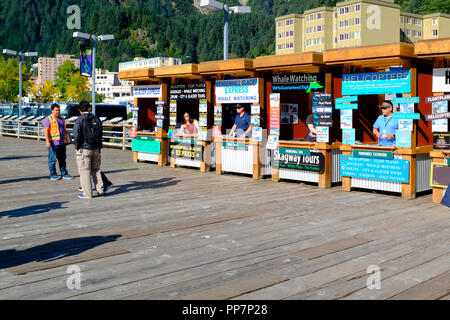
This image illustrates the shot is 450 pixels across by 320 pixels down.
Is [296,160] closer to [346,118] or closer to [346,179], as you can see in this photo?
[346,179]

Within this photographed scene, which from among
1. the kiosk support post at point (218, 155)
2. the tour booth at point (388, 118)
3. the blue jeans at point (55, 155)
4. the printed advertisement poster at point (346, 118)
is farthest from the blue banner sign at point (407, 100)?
the blue jeans at point (55, 155)

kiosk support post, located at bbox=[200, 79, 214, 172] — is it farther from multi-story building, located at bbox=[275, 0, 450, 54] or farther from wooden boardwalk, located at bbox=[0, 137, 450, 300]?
multi-story building, located at bbox=[275, 0, 450, 54]

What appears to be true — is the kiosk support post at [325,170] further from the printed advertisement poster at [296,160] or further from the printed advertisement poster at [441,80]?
the printed advertisement poster at [441,80]

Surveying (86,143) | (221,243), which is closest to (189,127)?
(86,143)

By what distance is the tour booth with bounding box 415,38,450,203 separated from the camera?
9.36 meters

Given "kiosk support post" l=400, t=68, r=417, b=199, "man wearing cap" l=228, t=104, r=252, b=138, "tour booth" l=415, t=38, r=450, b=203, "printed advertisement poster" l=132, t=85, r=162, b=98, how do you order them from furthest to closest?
1. "printed advertisement poster" l=132, t=85, r=162, b=98
2. "man wearing cap" l=228, t=104, r=252, b=138
3. "kiosk support post" l=400, t=68, r=417, b=199
4. "tour booth" l=415, t=38, r=450, b=203

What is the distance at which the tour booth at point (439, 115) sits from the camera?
30.7 ft

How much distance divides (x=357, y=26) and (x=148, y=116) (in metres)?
106

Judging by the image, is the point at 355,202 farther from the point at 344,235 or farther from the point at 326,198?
the point at 344,235

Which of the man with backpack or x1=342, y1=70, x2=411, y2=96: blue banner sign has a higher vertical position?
x1=342, y1=70, x2=411, y2=96: blue banner sign

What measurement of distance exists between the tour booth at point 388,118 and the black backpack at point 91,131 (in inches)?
180

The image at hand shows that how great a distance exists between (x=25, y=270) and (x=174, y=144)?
33.8 ft

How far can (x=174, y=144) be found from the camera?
15.6 meters

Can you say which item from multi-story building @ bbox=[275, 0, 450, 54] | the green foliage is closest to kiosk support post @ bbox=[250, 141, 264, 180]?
the green foliage
